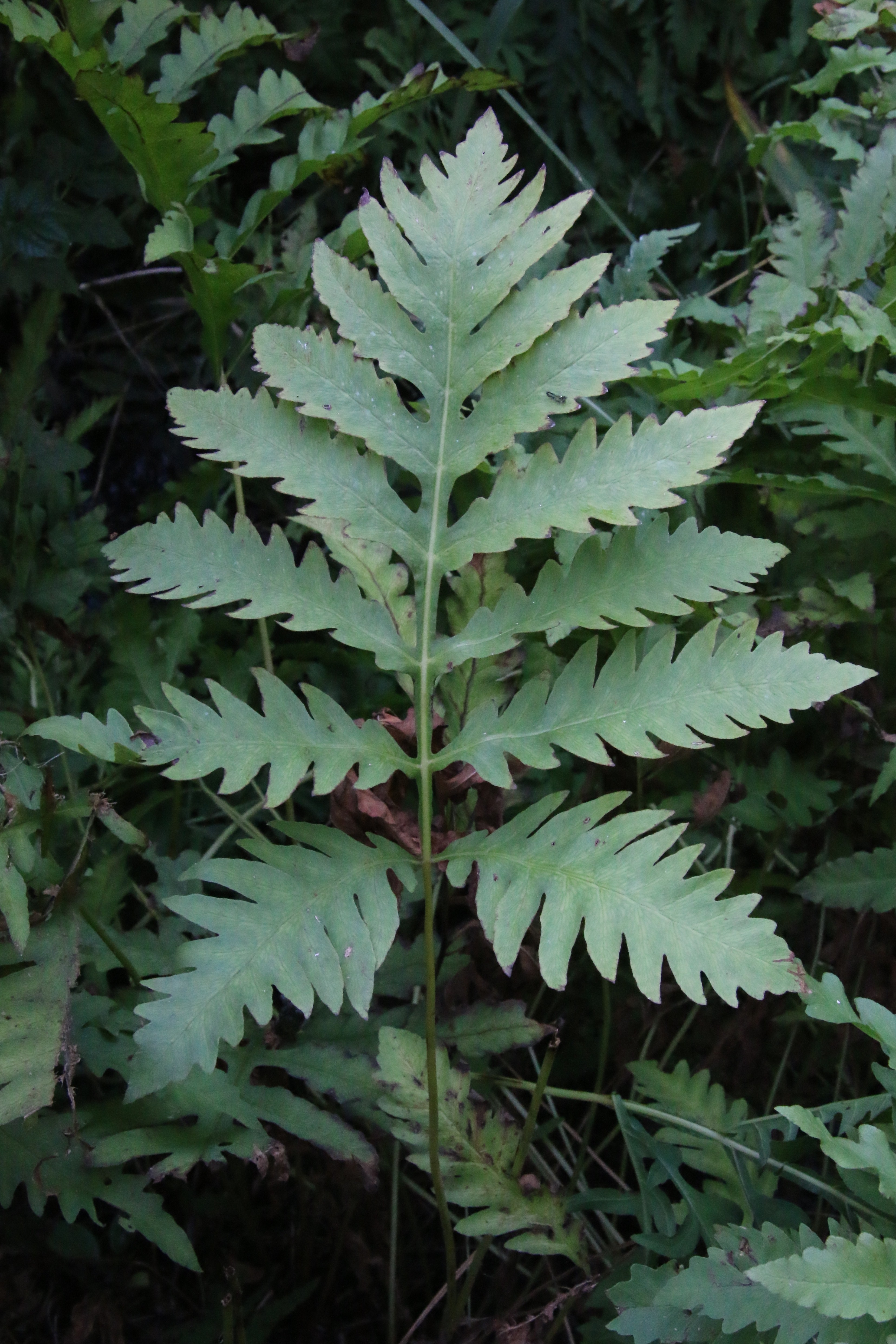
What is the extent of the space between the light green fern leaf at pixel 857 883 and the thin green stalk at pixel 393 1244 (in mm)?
613

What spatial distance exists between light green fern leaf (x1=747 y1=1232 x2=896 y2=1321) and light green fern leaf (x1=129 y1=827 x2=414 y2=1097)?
412 mm

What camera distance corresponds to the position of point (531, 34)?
6.88 ft

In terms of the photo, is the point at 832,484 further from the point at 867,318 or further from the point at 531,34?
the point at 531,34

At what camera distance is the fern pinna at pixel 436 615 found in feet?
3.31

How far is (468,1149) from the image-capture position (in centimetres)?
115

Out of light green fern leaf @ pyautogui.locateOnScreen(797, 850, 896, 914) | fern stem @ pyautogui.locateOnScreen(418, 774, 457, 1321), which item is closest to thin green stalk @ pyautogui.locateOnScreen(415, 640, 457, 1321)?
fern stem @ pyautogui.locateOnScreen(418, 774, 457, 1321)

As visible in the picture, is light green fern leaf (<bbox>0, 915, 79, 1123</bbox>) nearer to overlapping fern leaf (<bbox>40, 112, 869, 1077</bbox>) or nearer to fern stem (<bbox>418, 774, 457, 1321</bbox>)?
overlapping fern leaf (<bbox>40, 112, 869, 1077</bbox>)

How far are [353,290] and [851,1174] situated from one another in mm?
1043

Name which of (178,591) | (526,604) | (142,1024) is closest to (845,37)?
(526,604)

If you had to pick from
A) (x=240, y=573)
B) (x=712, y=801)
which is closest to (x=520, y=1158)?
(x=712, y=801)

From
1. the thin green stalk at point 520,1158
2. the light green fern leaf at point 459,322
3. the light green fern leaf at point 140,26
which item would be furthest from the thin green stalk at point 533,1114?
the light green fern leaf at point 140,26

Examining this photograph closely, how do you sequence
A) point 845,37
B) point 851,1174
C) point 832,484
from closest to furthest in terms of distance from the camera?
point 851,1174, point 832,484, point 845,37

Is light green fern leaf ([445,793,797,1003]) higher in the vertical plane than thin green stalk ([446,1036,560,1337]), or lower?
higher

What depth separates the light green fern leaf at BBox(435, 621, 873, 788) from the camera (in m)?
1.02
